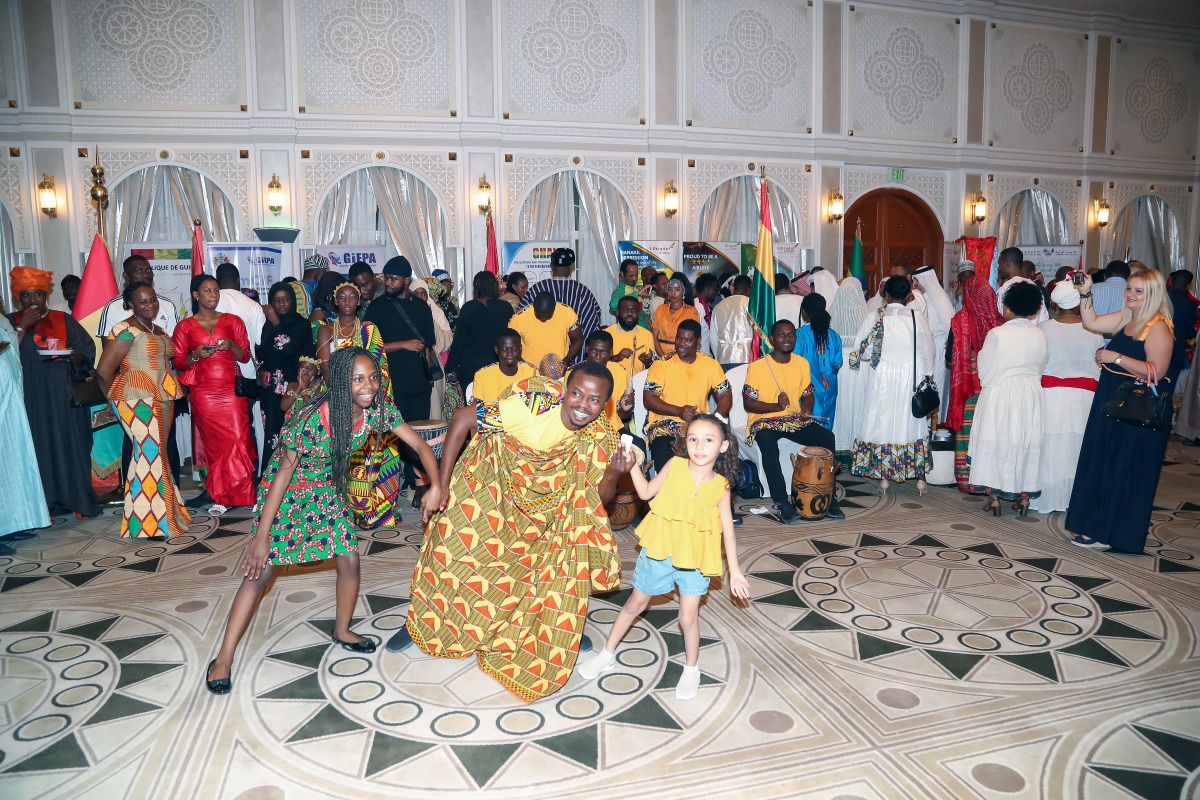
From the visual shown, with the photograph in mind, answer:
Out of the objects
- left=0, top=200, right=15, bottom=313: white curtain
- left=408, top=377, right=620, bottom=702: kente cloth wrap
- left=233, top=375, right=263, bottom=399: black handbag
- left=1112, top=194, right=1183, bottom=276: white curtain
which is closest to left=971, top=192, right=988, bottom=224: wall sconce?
A: left=1112, top=194, right=1183, bottom=276: white curtain

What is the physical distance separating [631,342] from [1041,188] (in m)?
9.92

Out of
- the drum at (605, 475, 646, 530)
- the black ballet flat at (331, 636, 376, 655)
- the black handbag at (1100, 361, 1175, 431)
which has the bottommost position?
the black ballet flat at (331, 636, 376, 655)

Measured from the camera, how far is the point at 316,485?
10.4 ft

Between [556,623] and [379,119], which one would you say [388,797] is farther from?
[379,119]

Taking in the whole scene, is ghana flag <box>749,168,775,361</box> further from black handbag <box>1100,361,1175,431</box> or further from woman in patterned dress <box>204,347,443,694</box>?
woman in patterned dress <box>204,347,443,694</box>

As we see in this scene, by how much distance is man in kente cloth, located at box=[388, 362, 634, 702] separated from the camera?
10.4ft

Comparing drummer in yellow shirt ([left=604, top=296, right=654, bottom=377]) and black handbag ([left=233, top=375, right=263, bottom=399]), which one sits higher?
drummer in yellow shirt ([left=604, top=296, right=654, bottom=377])

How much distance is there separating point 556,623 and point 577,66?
30.4ft

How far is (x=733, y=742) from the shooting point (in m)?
2.79

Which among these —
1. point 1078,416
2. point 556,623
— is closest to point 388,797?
point 556,623

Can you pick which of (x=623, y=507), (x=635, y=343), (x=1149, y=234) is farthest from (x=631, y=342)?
(x=1149, y=234)

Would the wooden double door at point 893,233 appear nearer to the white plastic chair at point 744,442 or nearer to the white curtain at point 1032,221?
the white curtain at point 1032,221

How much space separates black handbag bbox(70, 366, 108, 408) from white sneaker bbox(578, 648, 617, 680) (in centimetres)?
396

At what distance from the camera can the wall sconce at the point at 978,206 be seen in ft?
40.8
